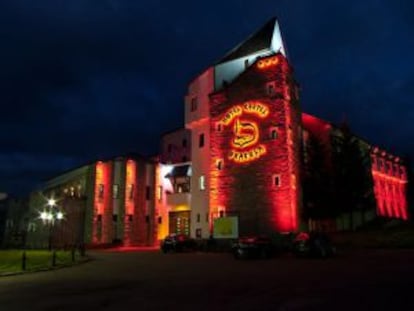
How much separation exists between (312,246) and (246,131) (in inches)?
776

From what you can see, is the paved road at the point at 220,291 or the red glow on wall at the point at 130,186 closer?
the paved road at the point at 220,291

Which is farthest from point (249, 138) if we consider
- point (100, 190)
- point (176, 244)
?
point (100, 190)

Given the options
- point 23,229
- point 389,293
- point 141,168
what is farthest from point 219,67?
point 23,229

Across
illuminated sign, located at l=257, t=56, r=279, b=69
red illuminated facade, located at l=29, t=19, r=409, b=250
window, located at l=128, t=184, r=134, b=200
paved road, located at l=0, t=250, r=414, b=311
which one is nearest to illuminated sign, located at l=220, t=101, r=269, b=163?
red illuminated facade, located at l=29, t=19, r=409, b=250

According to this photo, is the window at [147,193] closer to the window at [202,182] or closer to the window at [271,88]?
the window at [202,182]

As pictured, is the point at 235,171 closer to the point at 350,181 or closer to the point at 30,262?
the point at 350,181

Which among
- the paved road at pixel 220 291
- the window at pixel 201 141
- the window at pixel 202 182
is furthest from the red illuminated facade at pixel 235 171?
the paved road at pixel 220 291

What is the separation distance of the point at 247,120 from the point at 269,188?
8119mm

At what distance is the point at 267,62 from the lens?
145ft

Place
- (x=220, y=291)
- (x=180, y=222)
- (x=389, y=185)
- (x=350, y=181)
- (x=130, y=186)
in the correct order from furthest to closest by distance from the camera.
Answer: (x=389, y=185), (x=180, y=222), (x=130, y=186), (x=350, y=181), (x=220, y=291)

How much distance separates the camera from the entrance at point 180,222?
52.7 metres

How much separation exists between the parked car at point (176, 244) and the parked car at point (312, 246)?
47.3 feet

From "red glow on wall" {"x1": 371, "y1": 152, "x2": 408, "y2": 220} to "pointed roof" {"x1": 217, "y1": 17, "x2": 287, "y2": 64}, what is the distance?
2482cm

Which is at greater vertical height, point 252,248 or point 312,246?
point 312,246
